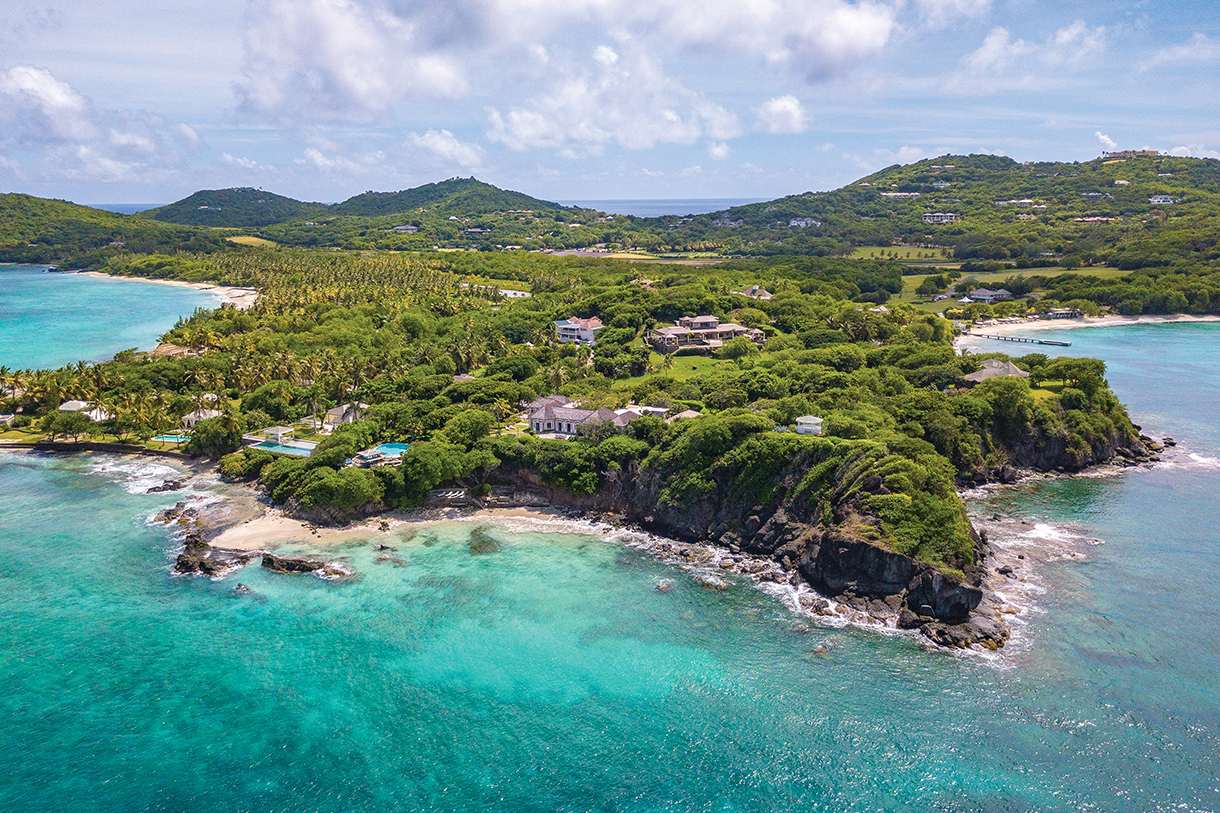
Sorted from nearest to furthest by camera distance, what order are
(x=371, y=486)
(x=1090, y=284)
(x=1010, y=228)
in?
(x=371, y=486)
(x=1090, y=284)
(x=1010, y=228)

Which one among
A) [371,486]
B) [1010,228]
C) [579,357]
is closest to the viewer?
[371,486]

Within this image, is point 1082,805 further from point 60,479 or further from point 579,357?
point 60,479

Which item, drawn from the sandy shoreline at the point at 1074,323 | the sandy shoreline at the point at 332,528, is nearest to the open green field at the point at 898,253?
the sandy shoreline at the point at 1074,323

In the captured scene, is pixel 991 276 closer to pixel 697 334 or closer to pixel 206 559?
pixel 697 334

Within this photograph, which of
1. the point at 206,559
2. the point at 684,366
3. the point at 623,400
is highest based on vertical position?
the point at 684,366

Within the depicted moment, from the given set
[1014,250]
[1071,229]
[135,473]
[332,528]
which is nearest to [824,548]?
[332,528]

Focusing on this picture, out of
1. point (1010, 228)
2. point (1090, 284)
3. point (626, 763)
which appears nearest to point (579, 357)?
point (626, 763)
